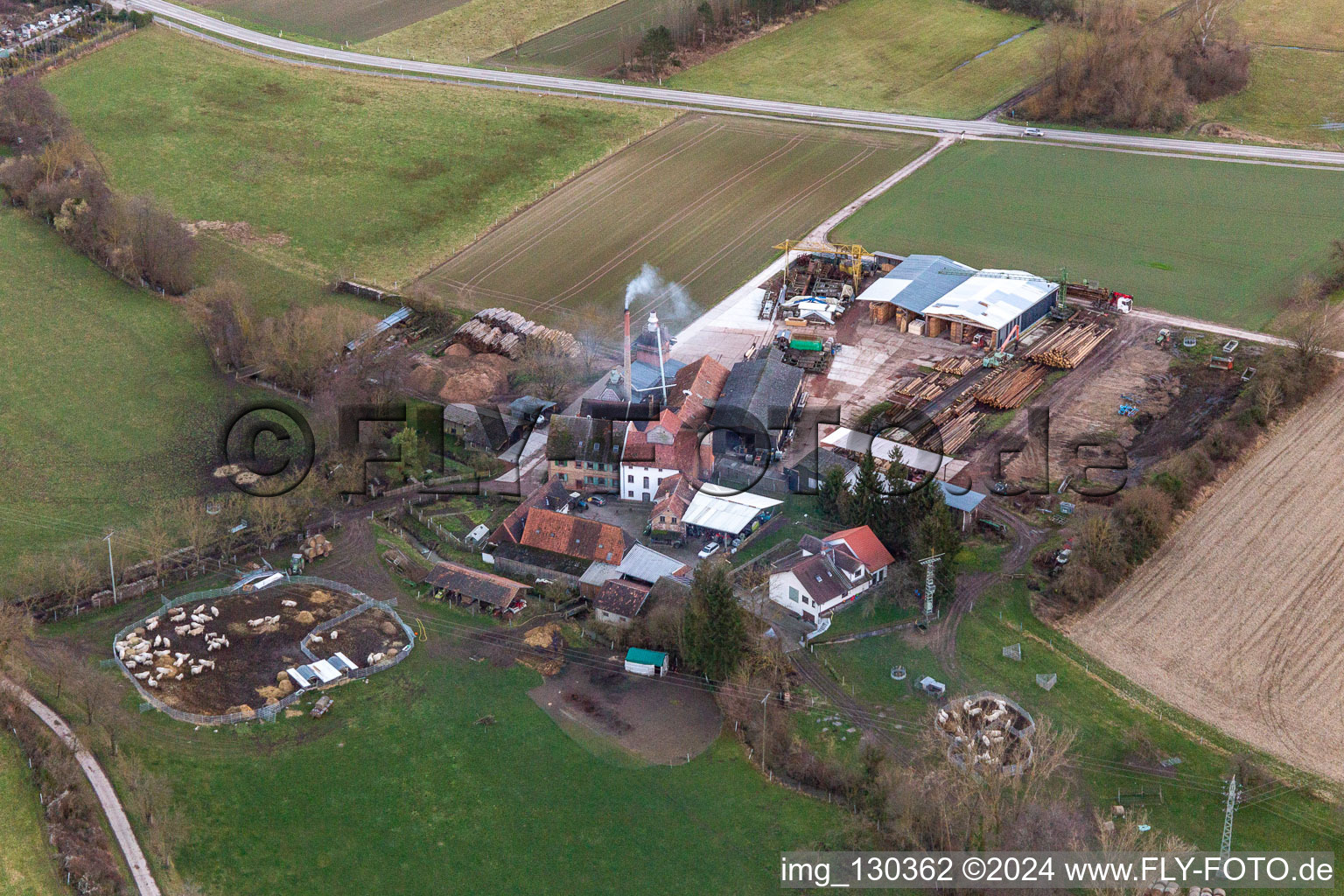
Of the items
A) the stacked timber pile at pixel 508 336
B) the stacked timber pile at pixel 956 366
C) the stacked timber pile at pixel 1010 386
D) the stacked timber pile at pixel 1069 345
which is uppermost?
the stacked timber pile at pixel 508 336

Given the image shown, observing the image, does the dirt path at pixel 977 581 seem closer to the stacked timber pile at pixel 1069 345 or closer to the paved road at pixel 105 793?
the stacked timber pile at pixel 1069 345

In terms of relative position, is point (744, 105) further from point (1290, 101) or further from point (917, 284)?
point (1290, 101)

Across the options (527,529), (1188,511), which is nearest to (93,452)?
(527,529)

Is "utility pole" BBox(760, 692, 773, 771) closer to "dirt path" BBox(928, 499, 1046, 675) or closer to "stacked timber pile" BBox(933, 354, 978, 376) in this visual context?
"dirt path" BBox(928, 499, 1046, 675)

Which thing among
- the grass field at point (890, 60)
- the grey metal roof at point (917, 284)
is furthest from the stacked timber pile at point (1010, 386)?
the grass field at point (890, 60)

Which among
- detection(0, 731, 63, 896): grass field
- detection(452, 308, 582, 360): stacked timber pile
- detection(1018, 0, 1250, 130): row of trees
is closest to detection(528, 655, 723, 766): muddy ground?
detection(0, 731, 63, 896): grass field

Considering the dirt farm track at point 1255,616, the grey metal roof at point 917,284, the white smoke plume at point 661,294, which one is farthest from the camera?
the white smoke plume at point 661,294

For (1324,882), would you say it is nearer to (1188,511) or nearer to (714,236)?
(1188,511)
